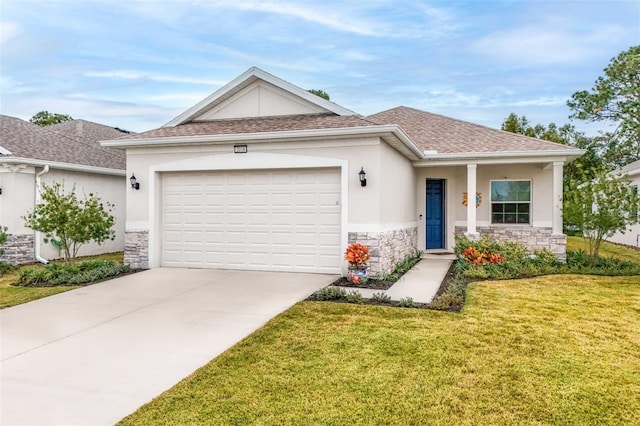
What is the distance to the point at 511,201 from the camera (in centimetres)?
1342

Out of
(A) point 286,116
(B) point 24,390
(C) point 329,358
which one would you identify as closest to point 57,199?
(A) point 286,116

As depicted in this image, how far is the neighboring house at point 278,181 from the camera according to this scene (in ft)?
29.6

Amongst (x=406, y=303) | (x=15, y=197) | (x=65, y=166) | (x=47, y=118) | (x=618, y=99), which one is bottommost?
(x=406, y=303)

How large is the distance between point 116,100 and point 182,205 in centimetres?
1924

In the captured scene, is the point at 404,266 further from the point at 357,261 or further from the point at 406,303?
the point at 406,303

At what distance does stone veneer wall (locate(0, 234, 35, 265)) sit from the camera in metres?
11.3

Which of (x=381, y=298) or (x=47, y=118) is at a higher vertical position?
(x=47, y=118)

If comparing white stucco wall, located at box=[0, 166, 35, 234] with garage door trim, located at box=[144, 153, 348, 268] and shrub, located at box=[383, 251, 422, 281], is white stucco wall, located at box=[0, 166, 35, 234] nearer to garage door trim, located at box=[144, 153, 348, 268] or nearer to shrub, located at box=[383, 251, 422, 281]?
garage door trim, located at box=[144, 153, 348, 268]

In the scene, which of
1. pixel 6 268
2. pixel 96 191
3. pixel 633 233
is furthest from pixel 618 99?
pixel 6 268

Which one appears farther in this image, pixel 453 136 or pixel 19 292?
pixel 453 136

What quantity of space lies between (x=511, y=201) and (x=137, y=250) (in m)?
10.9

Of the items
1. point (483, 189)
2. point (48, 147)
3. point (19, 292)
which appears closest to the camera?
point (19, 292)

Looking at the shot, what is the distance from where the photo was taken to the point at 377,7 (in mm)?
11352

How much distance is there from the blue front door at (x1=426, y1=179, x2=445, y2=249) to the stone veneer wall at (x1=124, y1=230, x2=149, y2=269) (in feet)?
28.4
